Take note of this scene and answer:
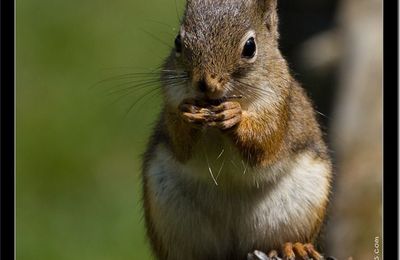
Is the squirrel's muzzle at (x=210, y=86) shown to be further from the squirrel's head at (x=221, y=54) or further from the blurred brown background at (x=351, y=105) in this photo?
the blurred brown background at (x=351, y=105)

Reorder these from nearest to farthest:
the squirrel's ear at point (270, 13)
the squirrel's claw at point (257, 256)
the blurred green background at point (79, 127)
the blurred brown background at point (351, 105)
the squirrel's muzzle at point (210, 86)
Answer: the squirrel's muzzle at point (210, 86) → the squirrel's claw at point (257, 256) → the squirrel's ear at point (270, 13) → the blurred brown background at point (351, 105) → the blurred green background at point (79, 127)

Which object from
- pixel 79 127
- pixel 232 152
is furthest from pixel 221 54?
pixel 79 127

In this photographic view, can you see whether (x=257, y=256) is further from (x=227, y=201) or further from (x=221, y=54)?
(x=221, y=54)

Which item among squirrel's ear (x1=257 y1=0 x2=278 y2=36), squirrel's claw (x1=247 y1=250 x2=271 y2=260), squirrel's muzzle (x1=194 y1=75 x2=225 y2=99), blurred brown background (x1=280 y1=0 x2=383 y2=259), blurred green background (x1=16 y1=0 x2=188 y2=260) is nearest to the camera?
squirrel's muzzle (x1=194 y1=75 x2=225 y2=99)
